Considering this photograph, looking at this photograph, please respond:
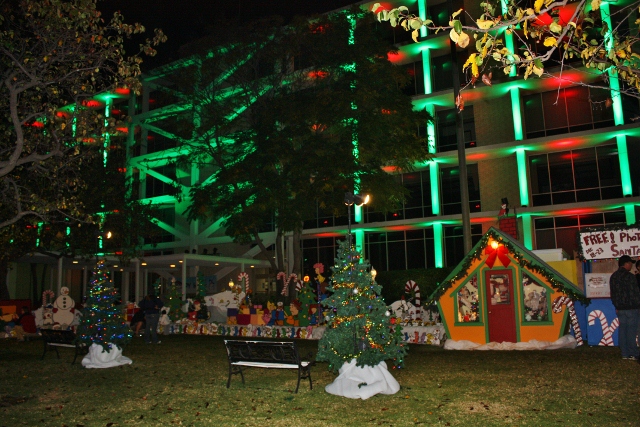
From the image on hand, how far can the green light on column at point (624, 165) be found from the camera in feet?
89.9

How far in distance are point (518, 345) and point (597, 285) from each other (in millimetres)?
2456

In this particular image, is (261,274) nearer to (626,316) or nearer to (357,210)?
(357,210)

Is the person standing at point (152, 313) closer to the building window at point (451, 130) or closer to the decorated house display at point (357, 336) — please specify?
the decorated house display at point (357, 336)

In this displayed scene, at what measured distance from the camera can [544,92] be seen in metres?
30.7

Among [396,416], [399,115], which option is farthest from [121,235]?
[396,416]

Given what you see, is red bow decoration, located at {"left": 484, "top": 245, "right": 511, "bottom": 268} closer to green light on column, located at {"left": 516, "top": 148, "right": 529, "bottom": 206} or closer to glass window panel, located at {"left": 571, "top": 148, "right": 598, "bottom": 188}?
green light on column, located at {"left": 516, "top": 148, "right": 529, "bottom": 206}

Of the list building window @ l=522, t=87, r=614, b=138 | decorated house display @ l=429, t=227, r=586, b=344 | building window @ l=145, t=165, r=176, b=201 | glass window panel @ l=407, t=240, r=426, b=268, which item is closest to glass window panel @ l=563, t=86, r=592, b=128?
building window @ l=522, t=87, r=614, b=138

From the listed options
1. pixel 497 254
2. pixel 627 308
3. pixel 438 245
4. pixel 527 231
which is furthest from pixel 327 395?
pixel 438 245

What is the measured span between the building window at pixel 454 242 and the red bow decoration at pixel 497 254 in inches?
692

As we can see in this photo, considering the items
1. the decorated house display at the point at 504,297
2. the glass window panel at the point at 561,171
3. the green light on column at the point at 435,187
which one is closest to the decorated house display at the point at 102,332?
the decorated house display at the point at 504,297

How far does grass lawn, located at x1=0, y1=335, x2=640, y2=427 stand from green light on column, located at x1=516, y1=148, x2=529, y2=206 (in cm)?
1801

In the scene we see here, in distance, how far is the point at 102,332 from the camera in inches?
475

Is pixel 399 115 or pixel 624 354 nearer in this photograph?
pixel 624 354

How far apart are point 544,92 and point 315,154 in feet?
52.9
